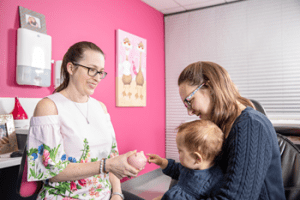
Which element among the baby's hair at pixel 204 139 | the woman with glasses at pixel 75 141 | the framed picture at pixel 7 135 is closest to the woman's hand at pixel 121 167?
the woman with glasses at pixel 75 141

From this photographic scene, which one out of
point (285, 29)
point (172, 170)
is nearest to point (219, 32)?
point (285, 29)

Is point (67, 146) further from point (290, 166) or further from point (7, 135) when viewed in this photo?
point (290, 166)

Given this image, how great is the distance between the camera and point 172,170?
4.65 feet

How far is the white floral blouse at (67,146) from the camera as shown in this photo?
116cm

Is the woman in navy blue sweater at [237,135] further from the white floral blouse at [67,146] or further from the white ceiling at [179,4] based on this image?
the white ceiling at [179,4]

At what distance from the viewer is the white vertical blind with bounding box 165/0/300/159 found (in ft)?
12.3

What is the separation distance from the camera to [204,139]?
1.08m

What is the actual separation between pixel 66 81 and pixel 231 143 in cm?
101

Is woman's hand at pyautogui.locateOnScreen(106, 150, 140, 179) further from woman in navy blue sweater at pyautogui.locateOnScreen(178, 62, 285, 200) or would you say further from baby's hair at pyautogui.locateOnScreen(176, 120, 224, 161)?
woman in navy blue sweater at pyautogui.locateOnScreen(178, 62, 285, 200)

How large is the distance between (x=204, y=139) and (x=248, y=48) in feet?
11.6

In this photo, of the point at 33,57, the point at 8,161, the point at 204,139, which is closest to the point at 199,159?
the point at 204,139

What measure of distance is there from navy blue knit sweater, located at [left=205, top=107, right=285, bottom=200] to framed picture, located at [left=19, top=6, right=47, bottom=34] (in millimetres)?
2217

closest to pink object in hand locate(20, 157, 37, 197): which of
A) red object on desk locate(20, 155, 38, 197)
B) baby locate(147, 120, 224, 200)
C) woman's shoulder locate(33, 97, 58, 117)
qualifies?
red object on desk locate(20, 155, 38, 197)

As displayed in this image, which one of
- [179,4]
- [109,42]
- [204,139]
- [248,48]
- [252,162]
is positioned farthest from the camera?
[179,4]
